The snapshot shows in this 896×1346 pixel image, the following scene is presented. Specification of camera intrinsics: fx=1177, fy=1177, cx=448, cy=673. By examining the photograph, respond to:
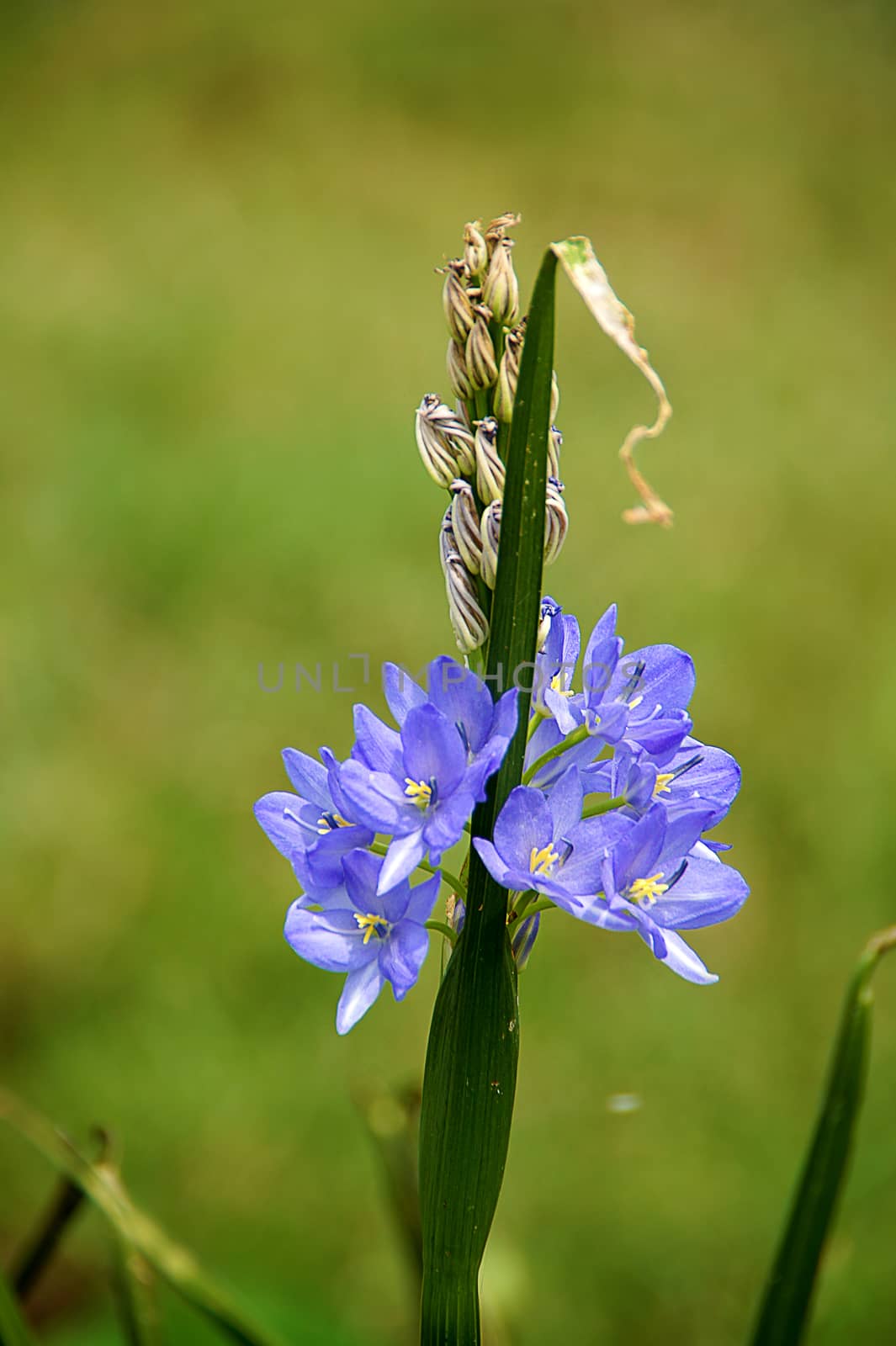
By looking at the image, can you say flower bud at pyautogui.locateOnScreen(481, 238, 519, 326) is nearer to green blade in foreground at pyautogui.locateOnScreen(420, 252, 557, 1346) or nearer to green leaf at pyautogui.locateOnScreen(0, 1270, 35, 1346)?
green blade in foreground at pyautogui.locateOnScreen(420, 252, 557, 1346)

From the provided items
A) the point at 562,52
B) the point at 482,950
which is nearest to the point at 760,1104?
the point at 482,950

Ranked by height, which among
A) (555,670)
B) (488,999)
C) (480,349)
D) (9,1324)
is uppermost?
(480,349)

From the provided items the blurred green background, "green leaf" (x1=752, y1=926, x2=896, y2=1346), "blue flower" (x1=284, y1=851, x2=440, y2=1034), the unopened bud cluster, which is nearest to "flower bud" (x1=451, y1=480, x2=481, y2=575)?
the unopened bud cluster

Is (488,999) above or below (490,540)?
below

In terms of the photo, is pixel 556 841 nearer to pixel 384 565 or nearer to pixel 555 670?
pixel 555 670

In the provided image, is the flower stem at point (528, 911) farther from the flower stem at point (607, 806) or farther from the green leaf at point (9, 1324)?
the green leaf at point (9, 1324)

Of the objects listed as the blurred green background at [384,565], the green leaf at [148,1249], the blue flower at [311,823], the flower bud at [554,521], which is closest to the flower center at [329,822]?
the blue flower at [311,823]

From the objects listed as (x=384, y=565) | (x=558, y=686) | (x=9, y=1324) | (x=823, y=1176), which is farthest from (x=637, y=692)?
(x=384, y=565)
